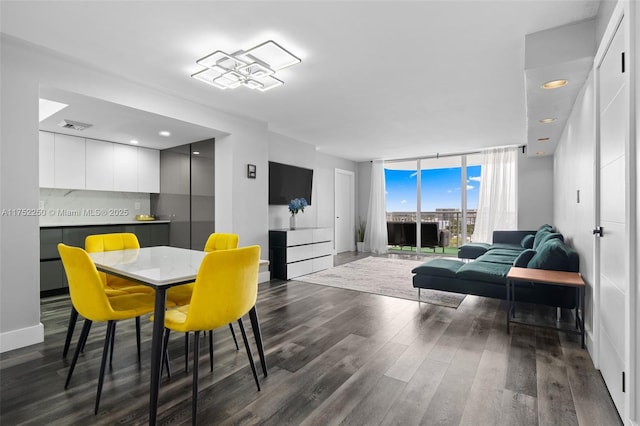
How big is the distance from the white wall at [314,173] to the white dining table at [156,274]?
2862 millimetres

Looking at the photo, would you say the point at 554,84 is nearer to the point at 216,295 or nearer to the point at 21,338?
the point at 216,295

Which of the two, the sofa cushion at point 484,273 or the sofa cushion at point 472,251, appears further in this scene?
the sofa cushion at point 472,251

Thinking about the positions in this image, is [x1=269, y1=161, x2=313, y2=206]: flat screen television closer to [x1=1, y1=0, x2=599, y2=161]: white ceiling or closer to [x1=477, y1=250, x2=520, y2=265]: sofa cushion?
[x1=1, y1=0, x2=599, y2=161]: white ceiling

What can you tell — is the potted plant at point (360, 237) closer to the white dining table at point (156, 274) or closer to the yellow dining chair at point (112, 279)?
the yellow dining chair at point (112, 279)

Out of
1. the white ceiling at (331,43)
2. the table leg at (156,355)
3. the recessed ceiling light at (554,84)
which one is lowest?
the table leg at (156,355)

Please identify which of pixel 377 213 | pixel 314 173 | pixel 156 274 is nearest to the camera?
pixel 156 274

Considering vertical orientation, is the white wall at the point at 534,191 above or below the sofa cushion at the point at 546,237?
above

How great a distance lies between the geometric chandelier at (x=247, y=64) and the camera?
266 centimetres

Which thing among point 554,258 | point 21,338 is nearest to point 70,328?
point 21,338

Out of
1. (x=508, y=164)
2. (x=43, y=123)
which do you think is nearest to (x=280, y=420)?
(x=43, y=123)

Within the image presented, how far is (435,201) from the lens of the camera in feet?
27.9

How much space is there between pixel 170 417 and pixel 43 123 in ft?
13.6

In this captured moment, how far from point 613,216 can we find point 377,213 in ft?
21.8

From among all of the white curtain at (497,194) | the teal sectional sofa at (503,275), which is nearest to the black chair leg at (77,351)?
the teal sectional sofa at (503,275)
